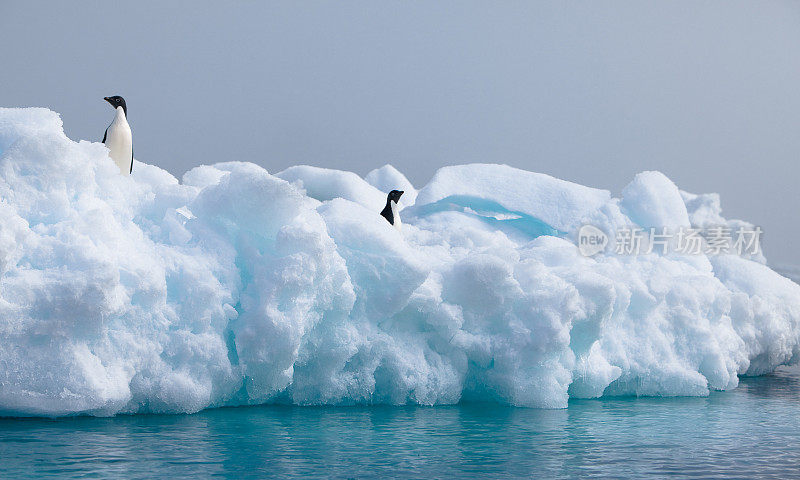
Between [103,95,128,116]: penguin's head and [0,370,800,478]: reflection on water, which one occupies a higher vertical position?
[103,95,128,116]: penguin's head

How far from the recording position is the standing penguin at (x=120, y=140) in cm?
845

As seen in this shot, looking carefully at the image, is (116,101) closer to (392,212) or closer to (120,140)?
(120,140)

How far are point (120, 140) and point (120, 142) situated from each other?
0.7 inches

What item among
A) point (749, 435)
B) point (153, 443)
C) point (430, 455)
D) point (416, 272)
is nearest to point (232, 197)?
point (416, 272)

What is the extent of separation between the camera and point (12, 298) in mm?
5594

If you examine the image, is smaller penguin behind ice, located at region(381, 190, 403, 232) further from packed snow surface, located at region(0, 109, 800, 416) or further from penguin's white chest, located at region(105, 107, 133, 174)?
penguin's white chest, located at region(105, 107, 133, 174)

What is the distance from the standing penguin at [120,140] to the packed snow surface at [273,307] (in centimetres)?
20

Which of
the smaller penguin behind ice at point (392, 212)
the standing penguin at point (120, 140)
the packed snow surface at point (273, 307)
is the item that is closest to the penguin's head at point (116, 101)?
the standing penguin at point (120, 140)

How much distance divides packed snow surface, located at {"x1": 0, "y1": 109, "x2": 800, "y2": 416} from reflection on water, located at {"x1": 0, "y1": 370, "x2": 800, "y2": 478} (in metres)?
0.25

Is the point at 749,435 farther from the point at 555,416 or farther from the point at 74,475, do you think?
the point at 74,475

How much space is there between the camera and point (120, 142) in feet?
27.8

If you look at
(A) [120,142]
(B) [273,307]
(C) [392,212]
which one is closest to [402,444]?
(B) [273,307]

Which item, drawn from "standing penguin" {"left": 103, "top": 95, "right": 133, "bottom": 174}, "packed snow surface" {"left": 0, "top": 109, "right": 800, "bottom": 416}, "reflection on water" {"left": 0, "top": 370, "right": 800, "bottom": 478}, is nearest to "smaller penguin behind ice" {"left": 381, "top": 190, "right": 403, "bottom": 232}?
"packed snow surface" {"left": 0, "top": 109, "right": 800, "bottom": 416}

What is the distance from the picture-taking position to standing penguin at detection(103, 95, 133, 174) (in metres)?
8.45
